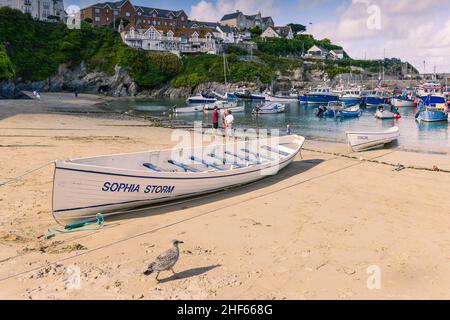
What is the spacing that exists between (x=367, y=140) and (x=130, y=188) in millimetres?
16176

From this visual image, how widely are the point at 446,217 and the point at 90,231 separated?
914 centimetres

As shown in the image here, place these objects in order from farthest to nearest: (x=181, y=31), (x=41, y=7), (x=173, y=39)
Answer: (x=181, y=31) < (x=173, y=39) < (x=41, y=7)

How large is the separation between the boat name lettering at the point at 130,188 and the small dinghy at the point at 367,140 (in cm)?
1390

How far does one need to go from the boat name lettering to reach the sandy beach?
0.61 metres

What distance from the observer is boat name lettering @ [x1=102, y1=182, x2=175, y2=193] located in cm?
990

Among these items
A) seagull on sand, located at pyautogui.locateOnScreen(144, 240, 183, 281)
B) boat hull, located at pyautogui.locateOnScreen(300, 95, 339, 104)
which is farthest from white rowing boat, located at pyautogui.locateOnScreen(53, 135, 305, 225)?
boat hull, located at pyautogui.locateOnScreen(300, 95, 339, 104)

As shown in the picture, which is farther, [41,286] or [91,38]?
[91,38]

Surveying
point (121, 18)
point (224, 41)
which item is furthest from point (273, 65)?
point (121, 18)

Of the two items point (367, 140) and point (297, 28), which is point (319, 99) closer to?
point (367, 140)

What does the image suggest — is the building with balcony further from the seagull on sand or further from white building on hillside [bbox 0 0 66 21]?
the seagull on sand

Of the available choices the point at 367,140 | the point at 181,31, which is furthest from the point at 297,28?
the point at 367,140

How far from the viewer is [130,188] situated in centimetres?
1029
